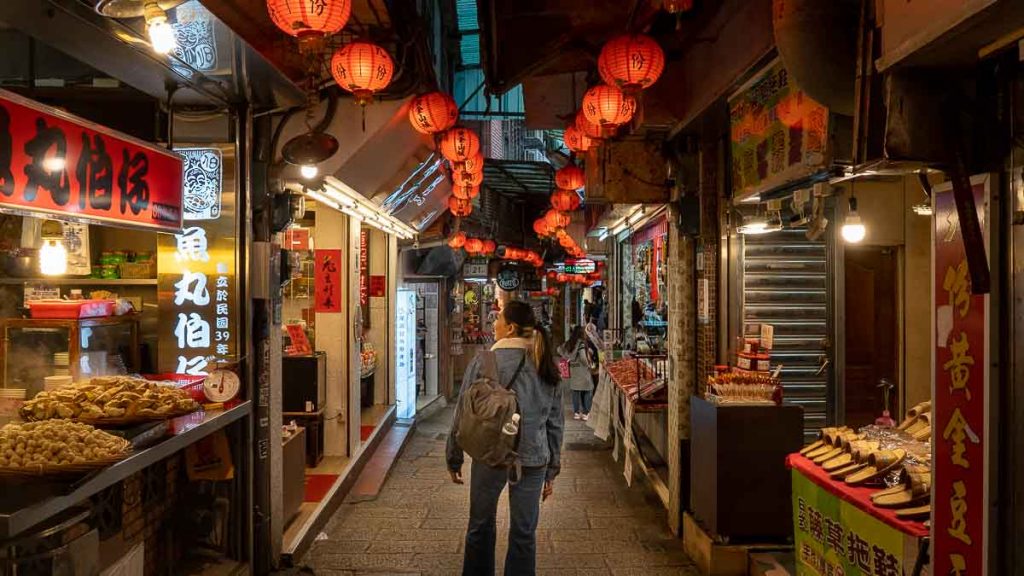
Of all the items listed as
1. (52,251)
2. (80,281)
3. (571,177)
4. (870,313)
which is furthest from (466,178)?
(870,313)

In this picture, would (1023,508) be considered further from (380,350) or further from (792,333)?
(380,350)

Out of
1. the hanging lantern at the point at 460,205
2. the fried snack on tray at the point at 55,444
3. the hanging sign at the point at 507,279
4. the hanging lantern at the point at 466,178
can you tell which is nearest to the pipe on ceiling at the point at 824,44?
the fried snack on tray at the point at 55,444

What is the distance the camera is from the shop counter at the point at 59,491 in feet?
10.7

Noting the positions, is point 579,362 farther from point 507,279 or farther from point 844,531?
point 507,279

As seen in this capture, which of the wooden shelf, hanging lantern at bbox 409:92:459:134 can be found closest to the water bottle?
hanging lantern at bbox 409:92:459:134

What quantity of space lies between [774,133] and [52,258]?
736 centimetres

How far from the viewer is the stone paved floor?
728cm

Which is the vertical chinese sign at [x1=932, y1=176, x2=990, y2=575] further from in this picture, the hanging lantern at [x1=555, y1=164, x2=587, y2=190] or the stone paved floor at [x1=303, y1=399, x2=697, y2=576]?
the hanging lantern at [x1=555, y1=164, x2=587, y2=190]

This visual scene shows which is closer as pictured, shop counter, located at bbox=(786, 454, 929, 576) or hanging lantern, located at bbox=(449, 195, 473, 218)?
shop counter, located at bbox=(786, 454, 929, 576)

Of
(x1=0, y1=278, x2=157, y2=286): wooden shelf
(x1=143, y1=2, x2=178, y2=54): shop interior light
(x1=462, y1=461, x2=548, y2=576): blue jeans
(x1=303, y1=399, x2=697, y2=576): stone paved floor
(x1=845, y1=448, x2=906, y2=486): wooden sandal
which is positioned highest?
(x1=143, y1=2, x2=178, y2=54): shop interior light

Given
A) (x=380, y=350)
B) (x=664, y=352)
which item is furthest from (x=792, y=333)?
(x=380, y=350)

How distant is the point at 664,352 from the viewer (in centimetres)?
1246

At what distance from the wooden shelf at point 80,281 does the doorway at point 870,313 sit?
9041 millimetres

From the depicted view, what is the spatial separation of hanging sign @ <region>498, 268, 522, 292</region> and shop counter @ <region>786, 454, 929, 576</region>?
25018 mm
